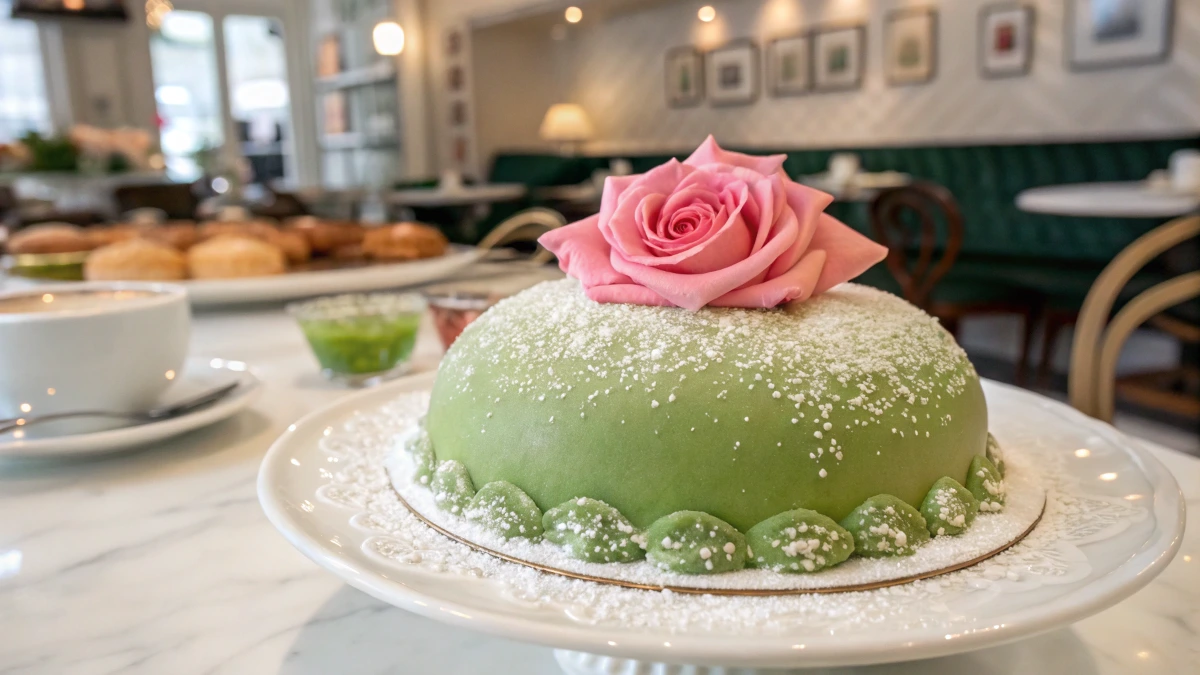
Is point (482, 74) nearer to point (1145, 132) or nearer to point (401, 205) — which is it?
point (401, 205)

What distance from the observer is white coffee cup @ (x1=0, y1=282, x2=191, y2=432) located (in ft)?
2.44

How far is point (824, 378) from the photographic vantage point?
0.48 m

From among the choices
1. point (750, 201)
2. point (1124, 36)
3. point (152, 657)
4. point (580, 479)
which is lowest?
point (152, 657)

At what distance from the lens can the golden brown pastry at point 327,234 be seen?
1.91m

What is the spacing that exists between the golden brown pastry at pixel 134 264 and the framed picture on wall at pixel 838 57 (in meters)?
5.38

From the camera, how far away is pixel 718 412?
1.52ft

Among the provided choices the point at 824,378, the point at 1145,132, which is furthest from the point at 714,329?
the point at 1145,132

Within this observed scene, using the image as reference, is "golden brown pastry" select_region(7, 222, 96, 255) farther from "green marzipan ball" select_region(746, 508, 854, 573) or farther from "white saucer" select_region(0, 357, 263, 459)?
"green marzipan ball" select_region(746, 508, 854, 573)

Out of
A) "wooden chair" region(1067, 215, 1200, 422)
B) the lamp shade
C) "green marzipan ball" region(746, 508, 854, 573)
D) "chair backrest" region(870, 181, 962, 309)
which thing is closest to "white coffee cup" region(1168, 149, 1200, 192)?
"chair backrest" region(870, 181, 962, 309)

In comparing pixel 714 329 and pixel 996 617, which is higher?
pixel 714 329

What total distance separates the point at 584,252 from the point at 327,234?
4.90 feet

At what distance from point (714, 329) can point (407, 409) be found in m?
0.34

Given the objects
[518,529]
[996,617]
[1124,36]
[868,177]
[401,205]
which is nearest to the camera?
[996,617]

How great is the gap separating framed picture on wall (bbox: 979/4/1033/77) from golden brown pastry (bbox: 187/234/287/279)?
482cm
